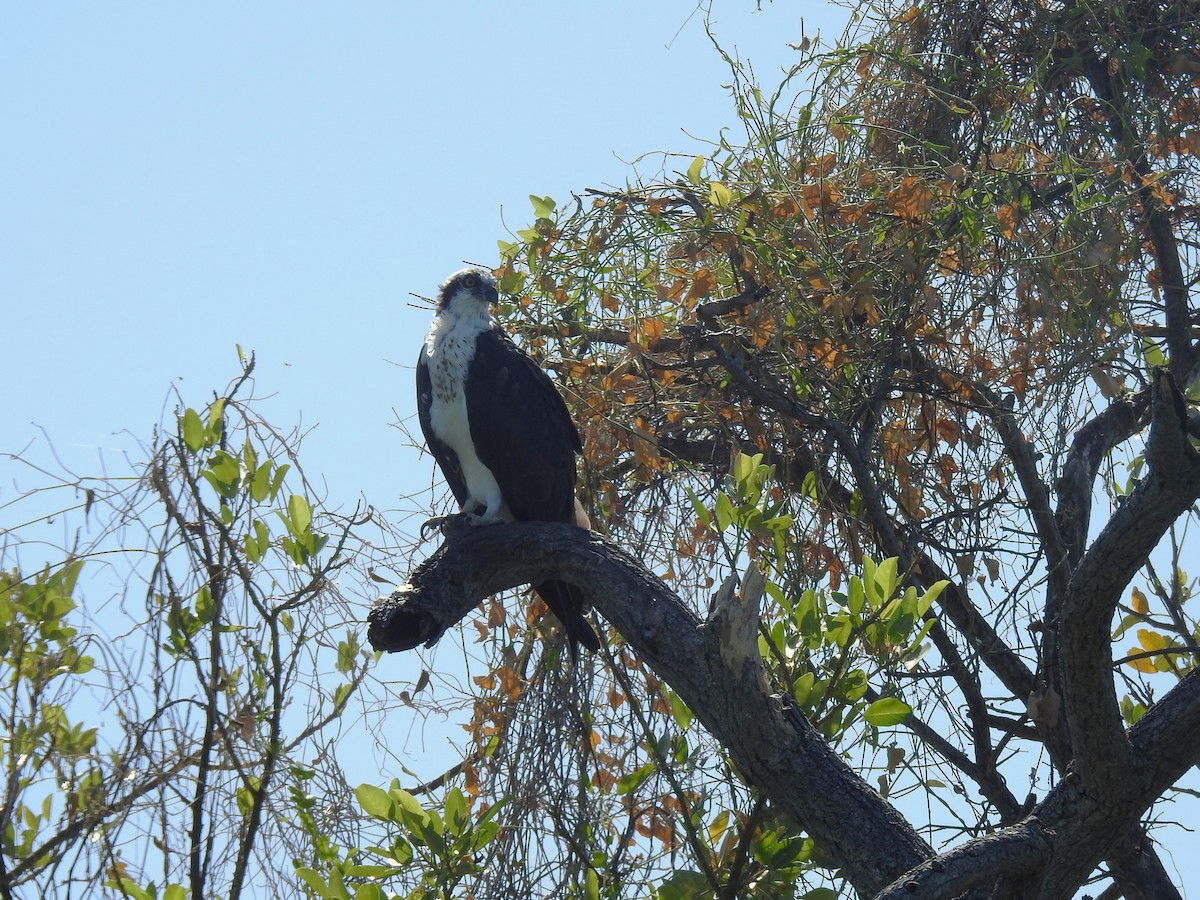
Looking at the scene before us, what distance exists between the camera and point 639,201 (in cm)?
443

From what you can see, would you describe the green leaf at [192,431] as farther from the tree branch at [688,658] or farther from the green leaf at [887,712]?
the green leaf at [887,712]

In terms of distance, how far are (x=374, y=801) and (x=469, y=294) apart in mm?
2115

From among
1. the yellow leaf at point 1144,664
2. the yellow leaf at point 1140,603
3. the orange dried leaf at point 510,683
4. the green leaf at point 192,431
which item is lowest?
the yellow leaf at point 1144,664

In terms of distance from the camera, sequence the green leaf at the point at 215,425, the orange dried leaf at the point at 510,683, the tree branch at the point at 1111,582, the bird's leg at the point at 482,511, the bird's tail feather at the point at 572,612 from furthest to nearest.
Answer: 1. the bird's leg at the point at 482,511
2. the orange dried leaf at the point at 510,683
3. the bird's tail feather at the point at 572,612
4. the green leaf at the point at 215,425
5. the tree branch at the point at 1111,582

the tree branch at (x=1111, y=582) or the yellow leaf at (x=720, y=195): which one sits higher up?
the yellow leaf at (x=720, y=195)

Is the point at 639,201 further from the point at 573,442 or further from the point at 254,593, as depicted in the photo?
the point at 254,593

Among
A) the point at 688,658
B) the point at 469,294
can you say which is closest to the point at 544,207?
the point at 469,294

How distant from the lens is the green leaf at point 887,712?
3.15 m

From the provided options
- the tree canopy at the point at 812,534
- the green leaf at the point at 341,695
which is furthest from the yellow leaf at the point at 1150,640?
the green leaf at the point at 341,695

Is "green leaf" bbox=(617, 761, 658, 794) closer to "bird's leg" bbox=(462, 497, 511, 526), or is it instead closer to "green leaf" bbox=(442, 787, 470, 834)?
"green leaf" bbox=(442, 787, 470, 834)

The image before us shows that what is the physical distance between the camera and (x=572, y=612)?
4055 mm

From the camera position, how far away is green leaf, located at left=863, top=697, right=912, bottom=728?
3.15m

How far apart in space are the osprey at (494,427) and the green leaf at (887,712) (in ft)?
3.57

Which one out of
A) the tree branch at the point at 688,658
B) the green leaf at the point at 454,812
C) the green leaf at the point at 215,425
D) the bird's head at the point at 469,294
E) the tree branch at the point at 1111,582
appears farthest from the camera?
the bird's head at the point at 469,294
